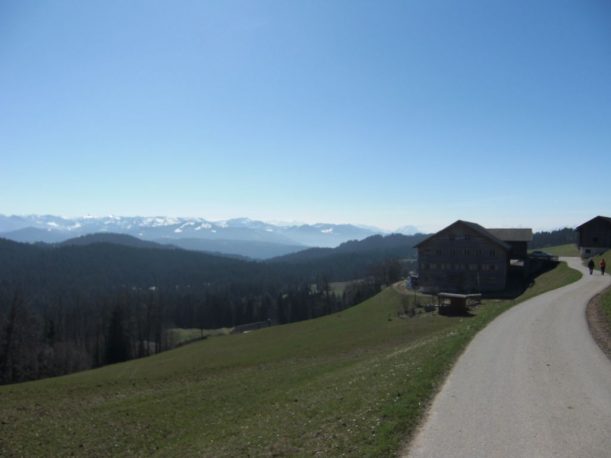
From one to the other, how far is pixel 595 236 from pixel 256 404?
72.2 meters

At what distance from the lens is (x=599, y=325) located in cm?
2131

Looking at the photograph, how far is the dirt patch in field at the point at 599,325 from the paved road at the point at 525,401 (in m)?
0.39

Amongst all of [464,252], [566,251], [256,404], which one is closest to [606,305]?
[256,404]

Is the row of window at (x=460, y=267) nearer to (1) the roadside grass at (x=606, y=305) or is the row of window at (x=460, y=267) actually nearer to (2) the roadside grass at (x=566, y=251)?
(2) the roadside grass at (x=566, y=251)

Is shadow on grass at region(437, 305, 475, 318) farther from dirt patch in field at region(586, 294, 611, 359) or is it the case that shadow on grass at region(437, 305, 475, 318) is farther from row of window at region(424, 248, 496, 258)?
row of window at region(424, 248, 496, 258)

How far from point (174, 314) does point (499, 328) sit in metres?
167

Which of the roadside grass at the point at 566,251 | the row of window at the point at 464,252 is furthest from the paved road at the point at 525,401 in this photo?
the roadside grass at the point at 566,251

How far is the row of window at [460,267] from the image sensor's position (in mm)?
65625

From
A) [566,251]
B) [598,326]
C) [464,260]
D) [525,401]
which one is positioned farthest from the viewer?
[566,251]

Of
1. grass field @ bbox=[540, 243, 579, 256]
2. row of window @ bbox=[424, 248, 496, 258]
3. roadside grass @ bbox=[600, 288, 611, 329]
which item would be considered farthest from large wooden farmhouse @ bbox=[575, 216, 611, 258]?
roadside grass @ bbox=[600, 288, 611, 329]

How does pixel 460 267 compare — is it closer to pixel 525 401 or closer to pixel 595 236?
pixel 595 236

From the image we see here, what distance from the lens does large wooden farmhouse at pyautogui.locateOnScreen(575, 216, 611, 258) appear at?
6906 cm

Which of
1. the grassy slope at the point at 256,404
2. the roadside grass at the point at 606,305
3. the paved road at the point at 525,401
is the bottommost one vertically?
the grassy slope at the point at 256,404

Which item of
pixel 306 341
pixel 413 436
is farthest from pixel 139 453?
pixel 306 341
